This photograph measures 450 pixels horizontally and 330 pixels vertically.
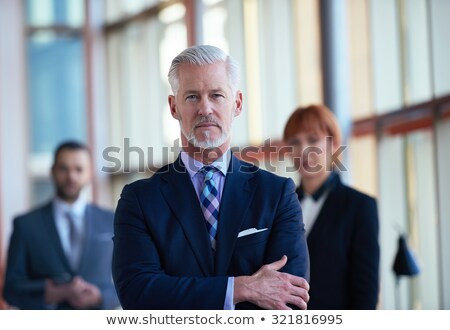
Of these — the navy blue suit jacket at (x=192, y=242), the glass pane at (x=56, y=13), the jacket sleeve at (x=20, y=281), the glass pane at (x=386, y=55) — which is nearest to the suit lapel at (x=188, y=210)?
the navy blue suit jacket at (x=192, y=242)

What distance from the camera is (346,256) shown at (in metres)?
3.38

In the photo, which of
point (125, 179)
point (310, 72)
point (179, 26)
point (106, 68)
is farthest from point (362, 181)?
point (106, 68)

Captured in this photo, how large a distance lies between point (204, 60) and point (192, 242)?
46 centimetres

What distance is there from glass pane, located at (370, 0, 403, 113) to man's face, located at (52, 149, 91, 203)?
2154 millimetres

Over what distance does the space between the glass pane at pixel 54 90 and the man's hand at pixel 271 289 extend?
362 inches

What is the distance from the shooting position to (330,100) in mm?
6711

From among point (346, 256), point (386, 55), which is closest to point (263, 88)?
point (386, 55)

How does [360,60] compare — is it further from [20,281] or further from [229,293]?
[229,293]

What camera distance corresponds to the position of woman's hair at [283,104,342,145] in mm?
3523

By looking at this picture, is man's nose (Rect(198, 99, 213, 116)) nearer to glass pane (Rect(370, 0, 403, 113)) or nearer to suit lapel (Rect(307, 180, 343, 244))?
suit lapel (Rect(307, 180, 343, 244))

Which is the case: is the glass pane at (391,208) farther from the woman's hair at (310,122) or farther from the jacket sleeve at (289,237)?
the jacket sleeve at (289,237)

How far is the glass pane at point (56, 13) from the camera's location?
36.3 ft

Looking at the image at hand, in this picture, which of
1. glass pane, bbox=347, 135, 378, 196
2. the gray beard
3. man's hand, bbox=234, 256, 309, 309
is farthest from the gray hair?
glass pane, bbox=347, 135, 378, 196
